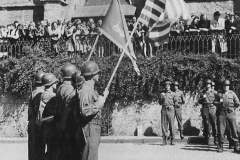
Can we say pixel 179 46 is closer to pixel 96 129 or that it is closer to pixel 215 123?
pixel 215 123

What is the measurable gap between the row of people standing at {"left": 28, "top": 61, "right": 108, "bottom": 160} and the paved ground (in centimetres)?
430

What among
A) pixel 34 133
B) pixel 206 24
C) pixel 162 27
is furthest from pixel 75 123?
pixel 206 24

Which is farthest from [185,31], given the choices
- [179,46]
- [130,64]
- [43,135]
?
[43,135]

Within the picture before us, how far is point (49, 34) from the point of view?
61.6 feet

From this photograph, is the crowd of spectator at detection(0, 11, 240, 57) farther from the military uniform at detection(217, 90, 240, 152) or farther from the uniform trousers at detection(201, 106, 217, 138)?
the military uniform at detection(217, 90, 240, 152)

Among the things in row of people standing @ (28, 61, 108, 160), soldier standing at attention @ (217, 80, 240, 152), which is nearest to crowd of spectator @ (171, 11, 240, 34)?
soldier standing at attention @ (217, 80, 240, 152)

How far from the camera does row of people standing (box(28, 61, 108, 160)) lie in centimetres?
697

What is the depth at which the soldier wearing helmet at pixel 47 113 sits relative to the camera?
26.7 ft

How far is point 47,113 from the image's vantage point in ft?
27.1

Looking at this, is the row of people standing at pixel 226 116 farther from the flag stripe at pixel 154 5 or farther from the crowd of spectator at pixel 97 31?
the crowd of spectator at pixel 97 31

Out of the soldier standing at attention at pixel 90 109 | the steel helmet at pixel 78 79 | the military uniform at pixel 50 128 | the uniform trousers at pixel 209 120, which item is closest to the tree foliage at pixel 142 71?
the uniform trousers at pixel 209 120

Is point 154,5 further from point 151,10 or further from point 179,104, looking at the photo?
point 179,104

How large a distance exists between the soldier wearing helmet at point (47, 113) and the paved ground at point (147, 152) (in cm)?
442

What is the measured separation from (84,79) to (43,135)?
176cm
